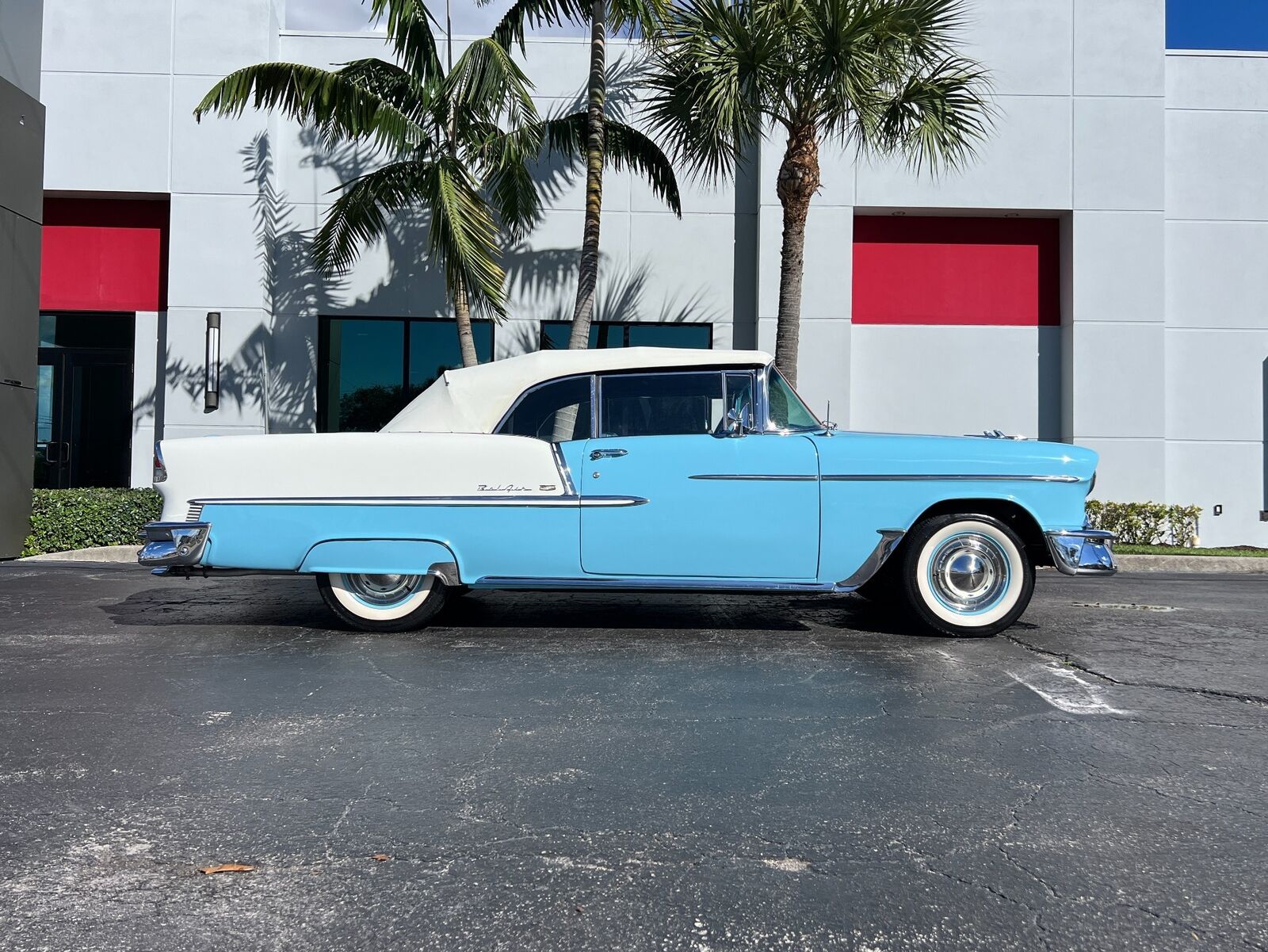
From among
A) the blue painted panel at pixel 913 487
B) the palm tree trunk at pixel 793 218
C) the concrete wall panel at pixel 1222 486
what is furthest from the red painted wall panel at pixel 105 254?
the concrete wall panel at pixel 1222 486

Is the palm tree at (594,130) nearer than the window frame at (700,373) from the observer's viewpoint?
No

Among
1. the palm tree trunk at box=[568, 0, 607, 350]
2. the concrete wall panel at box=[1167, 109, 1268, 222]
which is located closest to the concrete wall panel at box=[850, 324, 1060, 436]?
the concrete wall panel at box=[1167, 109, 1268, 222]

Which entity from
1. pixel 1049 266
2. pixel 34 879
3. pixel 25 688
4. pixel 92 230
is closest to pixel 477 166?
pixel 92 230

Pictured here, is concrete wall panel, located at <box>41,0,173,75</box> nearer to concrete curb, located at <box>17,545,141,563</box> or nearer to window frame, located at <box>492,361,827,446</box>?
concrete curb, located at <box>17,545,141,563</box>

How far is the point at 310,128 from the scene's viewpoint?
14.6 metres

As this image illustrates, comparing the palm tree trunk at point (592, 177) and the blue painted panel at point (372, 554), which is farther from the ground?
the palm tree trunk at point (592, 177)

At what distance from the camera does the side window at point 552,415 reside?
5727mm

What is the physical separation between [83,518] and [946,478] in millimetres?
9951

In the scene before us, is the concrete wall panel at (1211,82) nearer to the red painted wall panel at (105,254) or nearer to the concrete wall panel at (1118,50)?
the concrete wall panel at (1118,50)

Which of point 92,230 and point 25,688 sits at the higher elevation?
point 92,230

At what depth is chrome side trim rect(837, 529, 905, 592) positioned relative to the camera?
5.62 meters

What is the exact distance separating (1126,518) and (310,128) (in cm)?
1312

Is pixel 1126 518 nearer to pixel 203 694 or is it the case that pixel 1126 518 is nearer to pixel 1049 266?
pixel 1049 266

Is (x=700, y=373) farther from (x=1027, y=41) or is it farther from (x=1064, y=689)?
(x=1027, y=41)
